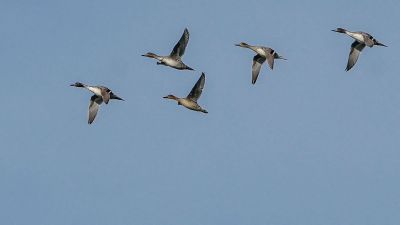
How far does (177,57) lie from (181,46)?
0.77 m

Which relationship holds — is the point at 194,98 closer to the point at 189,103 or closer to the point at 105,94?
the point at 189,103

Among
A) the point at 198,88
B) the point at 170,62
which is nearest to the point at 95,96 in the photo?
the point at 170,62

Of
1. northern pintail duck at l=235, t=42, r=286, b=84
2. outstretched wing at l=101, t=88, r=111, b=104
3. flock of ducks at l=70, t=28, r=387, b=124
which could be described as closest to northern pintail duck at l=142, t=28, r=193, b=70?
flock of ducks at l=70, t=28, r=387, b=124

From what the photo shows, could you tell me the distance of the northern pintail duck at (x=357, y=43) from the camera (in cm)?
7325

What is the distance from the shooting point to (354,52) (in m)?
74.8

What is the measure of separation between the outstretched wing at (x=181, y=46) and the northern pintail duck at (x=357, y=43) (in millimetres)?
9441

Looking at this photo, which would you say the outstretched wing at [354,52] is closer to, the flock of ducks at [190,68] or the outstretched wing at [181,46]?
the flock of ducks at [190,68]

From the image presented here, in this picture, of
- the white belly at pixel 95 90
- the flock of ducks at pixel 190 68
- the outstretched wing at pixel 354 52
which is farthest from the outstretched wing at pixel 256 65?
the white belly at pixel 95 90

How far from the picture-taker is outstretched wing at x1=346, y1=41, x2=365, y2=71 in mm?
74500

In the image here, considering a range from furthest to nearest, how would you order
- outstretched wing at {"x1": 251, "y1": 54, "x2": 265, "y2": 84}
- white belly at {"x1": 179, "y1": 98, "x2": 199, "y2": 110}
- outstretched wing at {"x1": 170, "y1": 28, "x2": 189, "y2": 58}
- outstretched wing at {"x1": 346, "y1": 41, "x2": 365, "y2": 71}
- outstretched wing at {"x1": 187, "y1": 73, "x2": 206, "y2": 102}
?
outstretched wing at {"x1": 346, "y1": 41, "x2": 365, "y2": 71} → outstretched wing at {"x1": 251, "y1": 54, "x2": 265, "y2": 84} → white belly at {"x1": 179, "y1": 98, "x2": 199, "y2": 110} → outstretched wing at {"x1": 170, "y1": 28, "x2": 189, "y2": 58} → outstretched wing at {"x1": 187, "y1": 73, "x2": 206, "y2": 102}

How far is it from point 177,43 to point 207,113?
4.30m

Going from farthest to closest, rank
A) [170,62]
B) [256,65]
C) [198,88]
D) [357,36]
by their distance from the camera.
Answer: [256,65] → [357,36] → [170,62] → [198,88]

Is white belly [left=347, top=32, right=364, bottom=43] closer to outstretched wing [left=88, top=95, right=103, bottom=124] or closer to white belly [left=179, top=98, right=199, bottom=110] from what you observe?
white belly [left=179, top=98, right=199, bottom=110]

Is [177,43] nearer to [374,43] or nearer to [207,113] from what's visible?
[207,113]
